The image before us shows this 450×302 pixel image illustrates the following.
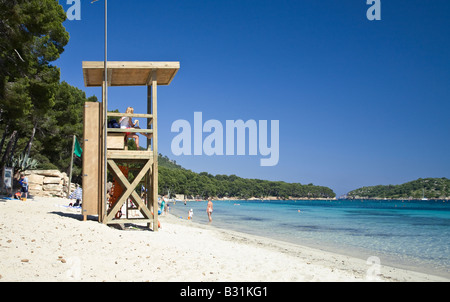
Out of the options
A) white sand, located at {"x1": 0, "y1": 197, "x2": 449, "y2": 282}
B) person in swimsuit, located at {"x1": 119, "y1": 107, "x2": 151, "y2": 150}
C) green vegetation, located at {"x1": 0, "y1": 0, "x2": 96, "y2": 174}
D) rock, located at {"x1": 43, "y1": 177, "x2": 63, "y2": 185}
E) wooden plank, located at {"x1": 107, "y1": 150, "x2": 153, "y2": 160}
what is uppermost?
green vegetation, located at {"x1": 0, "y1": 0, "x2": 96, "y2": 174}

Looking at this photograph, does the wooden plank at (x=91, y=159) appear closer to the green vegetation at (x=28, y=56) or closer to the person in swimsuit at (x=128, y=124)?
the person in swimsuit at (x=128, y=124)

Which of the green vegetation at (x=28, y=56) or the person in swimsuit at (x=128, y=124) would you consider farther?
the green vegetation at (x=28, y=56)

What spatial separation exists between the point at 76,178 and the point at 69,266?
39920mm

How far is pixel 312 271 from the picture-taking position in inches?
316

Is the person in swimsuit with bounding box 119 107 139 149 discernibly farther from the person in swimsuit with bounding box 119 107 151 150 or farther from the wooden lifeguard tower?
the wooden lifeguard tower

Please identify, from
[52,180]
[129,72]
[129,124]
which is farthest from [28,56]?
[52,180]

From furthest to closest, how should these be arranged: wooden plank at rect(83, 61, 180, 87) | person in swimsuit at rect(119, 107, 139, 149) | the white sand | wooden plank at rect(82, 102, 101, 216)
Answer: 1. person in swimsuit at rect(119, 107, 139, 149)
2. wooden plank at rect(83, 61, 180, 87)
3. wooden plank at rect(82, 102, 101, 216)
4. the white sand

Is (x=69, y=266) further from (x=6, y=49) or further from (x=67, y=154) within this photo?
(x=67, y=154)

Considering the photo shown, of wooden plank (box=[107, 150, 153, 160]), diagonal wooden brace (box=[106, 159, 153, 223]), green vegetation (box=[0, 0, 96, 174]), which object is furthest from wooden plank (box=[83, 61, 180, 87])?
green vegetation (box=[0, 0, 96, 174])

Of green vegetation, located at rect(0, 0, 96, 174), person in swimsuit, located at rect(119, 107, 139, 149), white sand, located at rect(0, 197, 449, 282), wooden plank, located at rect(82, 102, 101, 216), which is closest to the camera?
white sand, located at rect(0, 197, 449, 282)

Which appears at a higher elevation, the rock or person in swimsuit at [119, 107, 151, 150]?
person in swimsuit at [119, 107, 151, 150]

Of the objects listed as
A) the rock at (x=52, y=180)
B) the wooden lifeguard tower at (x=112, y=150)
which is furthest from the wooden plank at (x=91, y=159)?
the rock at (x=52, y=180)

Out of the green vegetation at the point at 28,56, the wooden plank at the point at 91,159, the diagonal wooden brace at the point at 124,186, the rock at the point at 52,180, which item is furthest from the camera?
the rock at the point at 52,180

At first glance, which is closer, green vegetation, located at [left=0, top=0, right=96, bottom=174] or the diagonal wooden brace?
the diagonal wooden brace
